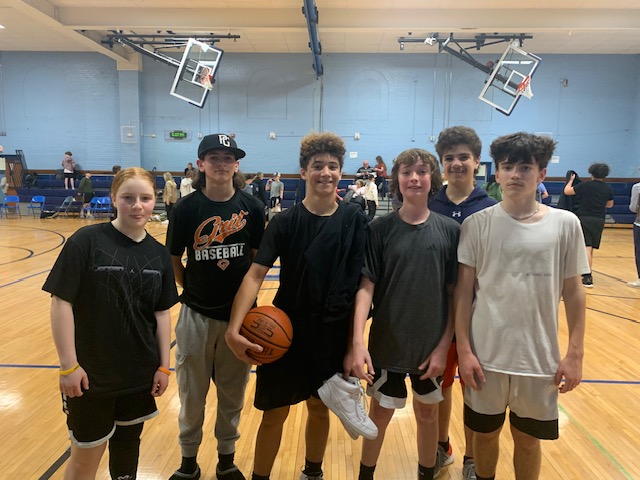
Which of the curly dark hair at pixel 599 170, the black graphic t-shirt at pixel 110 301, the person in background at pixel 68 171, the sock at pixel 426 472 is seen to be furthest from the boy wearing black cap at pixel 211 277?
the person in background at pixel 68 171

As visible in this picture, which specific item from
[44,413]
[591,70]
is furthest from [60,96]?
[591,70]

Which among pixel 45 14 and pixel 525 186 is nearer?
pixel 525 186

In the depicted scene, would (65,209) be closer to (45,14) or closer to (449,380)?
(45,14)

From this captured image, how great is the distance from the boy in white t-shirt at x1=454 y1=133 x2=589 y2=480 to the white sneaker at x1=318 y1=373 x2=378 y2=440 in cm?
47

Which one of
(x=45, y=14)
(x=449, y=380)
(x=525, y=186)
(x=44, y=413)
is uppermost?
(x=45, y=14)

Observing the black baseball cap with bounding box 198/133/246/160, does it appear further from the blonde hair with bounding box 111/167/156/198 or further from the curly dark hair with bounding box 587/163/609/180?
the curly dark hair with bounding box 587/163/609/180

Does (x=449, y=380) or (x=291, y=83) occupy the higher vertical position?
(x=291, y=83)

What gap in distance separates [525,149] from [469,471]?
1.70 m

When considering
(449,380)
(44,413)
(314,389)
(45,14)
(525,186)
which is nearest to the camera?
(525,186)

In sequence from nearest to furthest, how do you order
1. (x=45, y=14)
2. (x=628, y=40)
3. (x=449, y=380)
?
(x=449, y=380) → (x=45, y=14) → (x=628, y=40)

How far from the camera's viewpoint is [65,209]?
15.3 meters

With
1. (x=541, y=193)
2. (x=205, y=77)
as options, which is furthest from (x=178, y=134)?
(x=541, y=193)

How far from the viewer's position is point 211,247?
6.98 feet

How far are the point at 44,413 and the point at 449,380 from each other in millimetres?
2627
